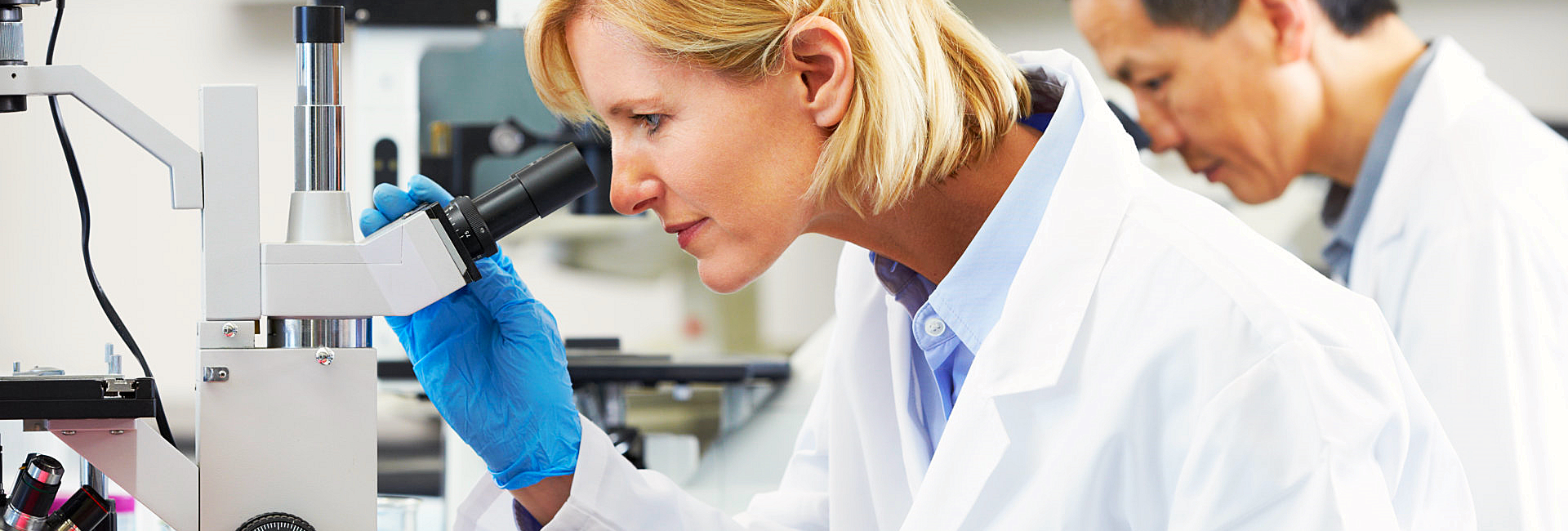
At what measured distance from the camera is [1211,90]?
1.96 metres

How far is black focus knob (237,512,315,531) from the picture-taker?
0.69 m

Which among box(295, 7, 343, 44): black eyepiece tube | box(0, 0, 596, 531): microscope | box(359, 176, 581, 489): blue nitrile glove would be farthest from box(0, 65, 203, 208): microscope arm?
box(359, 176, 581, 489): blue nitrile glove

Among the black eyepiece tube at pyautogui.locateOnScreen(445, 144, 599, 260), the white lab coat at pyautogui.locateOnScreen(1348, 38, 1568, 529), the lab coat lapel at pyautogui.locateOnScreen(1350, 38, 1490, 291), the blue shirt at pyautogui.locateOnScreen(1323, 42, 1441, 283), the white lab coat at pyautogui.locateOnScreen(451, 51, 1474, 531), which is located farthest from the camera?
the blue shirt at pyautogui.locateOnScreen(1323, 42, 1441, 283)

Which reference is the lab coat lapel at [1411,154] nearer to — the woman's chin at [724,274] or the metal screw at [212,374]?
the woman's chin at [724,274]

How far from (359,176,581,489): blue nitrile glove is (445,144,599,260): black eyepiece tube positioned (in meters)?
0.16

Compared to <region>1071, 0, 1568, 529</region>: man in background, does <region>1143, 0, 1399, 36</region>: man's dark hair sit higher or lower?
higher

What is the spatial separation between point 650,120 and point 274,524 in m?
0.36

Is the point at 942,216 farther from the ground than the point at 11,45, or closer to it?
closer to it

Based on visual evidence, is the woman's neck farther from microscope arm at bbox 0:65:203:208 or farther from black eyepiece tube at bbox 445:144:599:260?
microscope arm at bbox 0:65:203:208

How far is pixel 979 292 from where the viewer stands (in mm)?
852

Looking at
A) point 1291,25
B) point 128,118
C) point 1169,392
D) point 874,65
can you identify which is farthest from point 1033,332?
point 1291,25

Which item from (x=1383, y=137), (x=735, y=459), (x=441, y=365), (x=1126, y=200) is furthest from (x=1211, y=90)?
(x=441, y=365)

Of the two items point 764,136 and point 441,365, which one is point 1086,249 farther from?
point 441,365

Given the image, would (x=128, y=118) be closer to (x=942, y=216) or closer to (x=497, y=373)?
(x=497, y=373)
